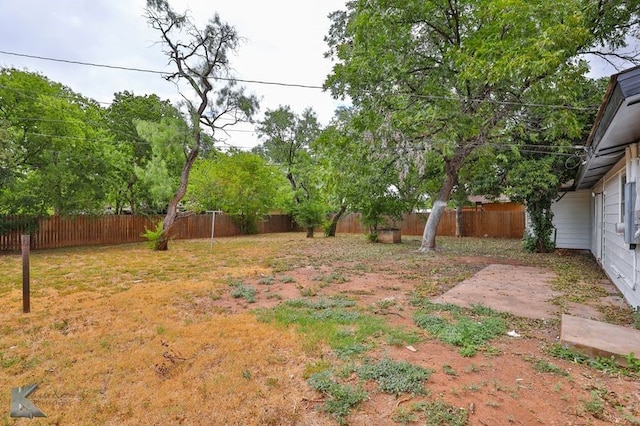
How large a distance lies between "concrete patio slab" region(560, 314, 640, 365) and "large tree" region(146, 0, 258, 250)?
31.9 feet

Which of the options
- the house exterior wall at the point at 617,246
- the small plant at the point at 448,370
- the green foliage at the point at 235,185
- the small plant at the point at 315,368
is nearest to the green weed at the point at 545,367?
the small plant at the point at 448,370

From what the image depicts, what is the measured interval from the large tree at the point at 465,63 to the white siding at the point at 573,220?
3.16 metres

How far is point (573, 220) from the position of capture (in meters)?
10.1

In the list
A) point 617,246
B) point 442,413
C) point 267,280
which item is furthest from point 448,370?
point 617,246

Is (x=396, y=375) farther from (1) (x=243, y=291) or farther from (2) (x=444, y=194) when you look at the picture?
(2) (x=444, y=194)

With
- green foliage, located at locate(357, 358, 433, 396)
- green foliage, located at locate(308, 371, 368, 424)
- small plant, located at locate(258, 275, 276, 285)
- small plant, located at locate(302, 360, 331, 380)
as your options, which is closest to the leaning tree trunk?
small plant, located at locate(258, 275, 276, 285)

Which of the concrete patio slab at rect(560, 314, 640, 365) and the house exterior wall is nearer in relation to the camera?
the concrete patio slab at rect(560, 314, 640, 365)

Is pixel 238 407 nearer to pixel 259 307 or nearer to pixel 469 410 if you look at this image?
pixel 469 410

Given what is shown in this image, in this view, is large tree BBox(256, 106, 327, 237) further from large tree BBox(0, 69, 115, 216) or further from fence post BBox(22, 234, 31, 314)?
fence post BBox(22, 234, 31, 314)

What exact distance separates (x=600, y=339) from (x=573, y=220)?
29.6ft

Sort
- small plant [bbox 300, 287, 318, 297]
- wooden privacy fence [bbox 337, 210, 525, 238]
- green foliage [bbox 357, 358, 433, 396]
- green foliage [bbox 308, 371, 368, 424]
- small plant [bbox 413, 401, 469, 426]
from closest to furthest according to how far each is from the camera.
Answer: small plant [bbox 413, 401, 469, 426]
green foliage [bbox 308, 371, 368, 424]
green foliage [bbox 357, 358, 433, 396]
small plant [bbox 300, 287, 318, 297]
wooden privacy fence [bbox 337, 210, 525, 238]

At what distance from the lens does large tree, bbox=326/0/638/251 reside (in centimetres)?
542

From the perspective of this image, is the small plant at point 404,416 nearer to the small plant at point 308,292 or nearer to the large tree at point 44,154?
the small plant at point 308,292

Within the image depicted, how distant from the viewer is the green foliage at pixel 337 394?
2031mm
